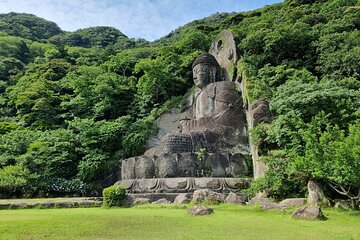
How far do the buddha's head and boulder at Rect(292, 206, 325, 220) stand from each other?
12.2 meters

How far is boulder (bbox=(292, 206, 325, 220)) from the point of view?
6.40 metres

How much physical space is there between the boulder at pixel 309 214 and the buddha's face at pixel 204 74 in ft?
39.9

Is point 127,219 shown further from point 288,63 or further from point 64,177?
point 288,63

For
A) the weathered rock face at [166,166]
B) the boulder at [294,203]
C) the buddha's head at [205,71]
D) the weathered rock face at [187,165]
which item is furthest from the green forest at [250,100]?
the weathered rock face at [166,166]

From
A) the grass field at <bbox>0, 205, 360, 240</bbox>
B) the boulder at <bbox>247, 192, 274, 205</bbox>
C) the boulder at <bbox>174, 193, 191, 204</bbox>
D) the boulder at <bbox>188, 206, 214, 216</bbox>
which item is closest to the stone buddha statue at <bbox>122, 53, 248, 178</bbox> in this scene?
the boulder at <bbox>174, 193, 191, 204</bbox>

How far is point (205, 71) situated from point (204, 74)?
7.6 inches

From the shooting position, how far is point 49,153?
16109 mm

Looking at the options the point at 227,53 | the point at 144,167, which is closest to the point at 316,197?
the point at 144,167

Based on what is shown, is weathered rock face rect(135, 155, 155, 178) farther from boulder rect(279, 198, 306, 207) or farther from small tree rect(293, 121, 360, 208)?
small tree rect(293, 121, 360, 208)

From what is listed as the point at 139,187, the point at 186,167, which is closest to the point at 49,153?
the point at 139,187

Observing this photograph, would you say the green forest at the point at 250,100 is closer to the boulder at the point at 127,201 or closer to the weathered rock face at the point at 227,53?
the weathered rock face at the point at 227,53

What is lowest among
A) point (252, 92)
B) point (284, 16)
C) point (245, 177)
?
point (245, 177)

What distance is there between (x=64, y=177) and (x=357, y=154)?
13753 mm

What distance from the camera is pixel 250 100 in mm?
13602
